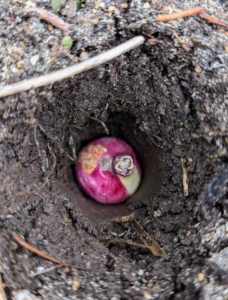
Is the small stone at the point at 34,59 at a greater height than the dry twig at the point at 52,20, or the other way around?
the dry twig at the point at 52,20

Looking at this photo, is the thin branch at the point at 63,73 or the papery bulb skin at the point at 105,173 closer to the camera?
the thin branch at the point at 63,73

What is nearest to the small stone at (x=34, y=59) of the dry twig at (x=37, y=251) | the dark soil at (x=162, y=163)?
the dark soil at (x=162, y=163)

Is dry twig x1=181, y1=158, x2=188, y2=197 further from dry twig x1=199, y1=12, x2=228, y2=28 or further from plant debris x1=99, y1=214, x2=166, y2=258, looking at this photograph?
dry twig x1=199, y1=12, x2=228, y2=28

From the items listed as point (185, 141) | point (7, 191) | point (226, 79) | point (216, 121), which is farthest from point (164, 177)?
point (7, 191)

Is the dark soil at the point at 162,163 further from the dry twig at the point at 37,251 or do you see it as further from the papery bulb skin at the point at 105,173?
the papery bulb skin at the point at 105,173

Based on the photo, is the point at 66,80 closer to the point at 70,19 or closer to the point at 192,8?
the point at 70,19

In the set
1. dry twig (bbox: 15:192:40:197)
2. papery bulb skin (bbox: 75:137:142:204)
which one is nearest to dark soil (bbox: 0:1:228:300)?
dry twig (bbox: 15:192:40:197)
